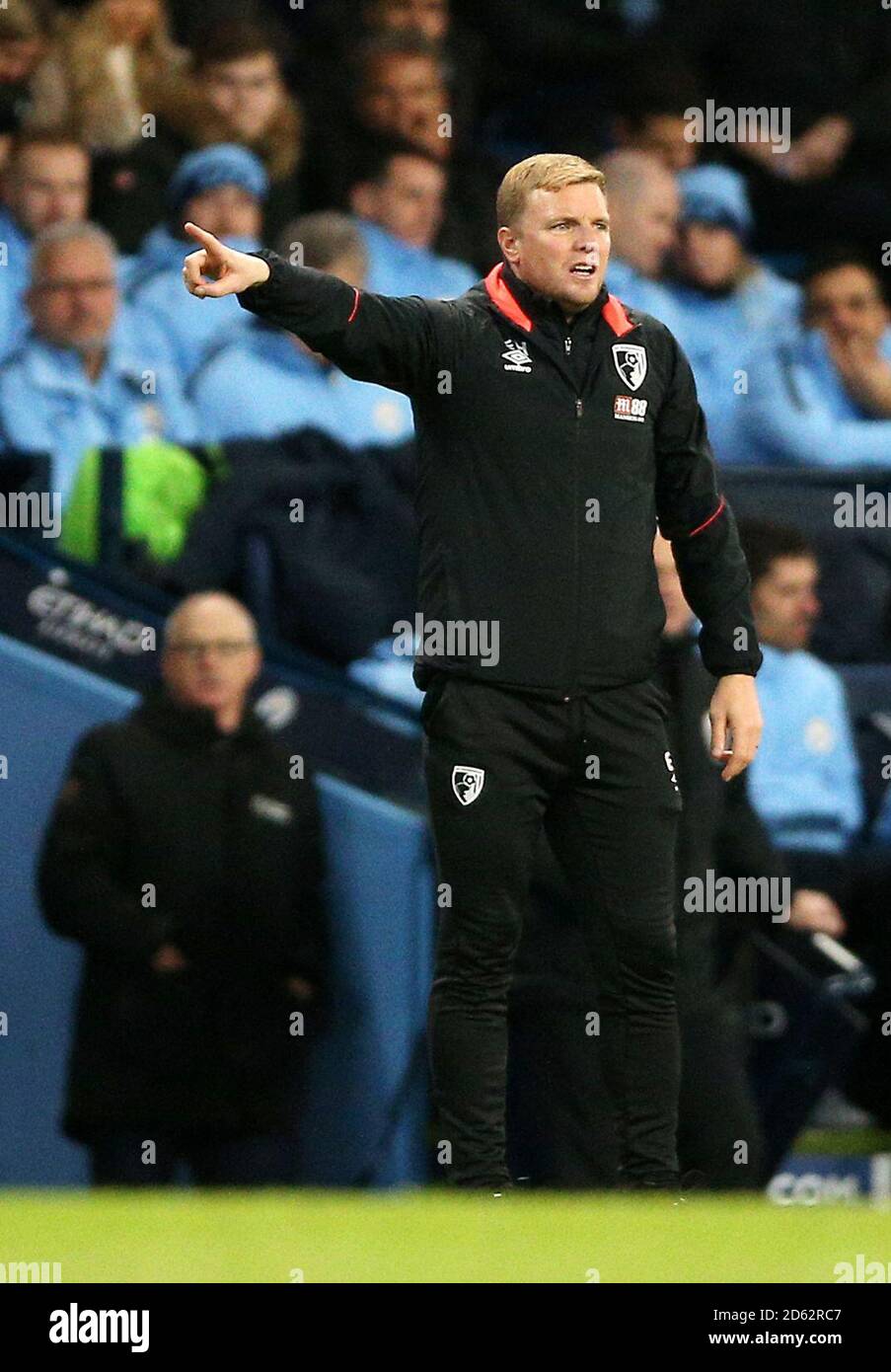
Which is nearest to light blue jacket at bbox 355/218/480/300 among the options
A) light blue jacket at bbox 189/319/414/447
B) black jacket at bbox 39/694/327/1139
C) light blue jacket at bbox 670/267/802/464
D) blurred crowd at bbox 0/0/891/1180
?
blurred crowd at bbox 0/0/891/1180

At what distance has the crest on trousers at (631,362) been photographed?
4617 mm

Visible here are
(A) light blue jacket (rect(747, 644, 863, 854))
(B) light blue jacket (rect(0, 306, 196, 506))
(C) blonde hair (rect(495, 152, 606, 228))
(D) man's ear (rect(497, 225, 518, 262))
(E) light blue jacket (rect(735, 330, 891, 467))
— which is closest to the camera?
(C) blonde hair (rect(495, 152, 606, 228))

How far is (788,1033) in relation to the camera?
7004 millimetres

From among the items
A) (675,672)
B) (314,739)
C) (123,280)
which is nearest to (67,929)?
(314,739)

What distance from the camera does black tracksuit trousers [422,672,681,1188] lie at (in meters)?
4.54

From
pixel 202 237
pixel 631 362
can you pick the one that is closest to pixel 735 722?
pixel 631 362

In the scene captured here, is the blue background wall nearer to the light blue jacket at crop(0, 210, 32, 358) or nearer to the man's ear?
the light blue jacket at crop(0, 210, 32, 358)

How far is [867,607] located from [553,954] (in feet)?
6.72

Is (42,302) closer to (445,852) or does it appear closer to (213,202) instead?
(213,202)

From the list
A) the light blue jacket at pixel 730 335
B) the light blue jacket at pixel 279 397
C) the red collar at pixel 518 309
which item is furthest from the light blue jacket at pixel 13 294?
the red collar at pixel 518 309

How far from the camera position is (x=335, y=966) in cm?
696

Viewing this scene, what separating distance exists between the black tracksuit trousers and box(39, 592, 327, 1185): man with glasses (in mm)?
2336

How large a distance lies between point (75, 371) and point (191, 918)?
6.09ft

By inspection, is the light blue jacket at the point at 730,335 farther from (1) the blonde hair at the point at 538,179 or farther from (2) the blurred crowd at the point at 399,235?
(1) the blonde hair at the point at 538,179
